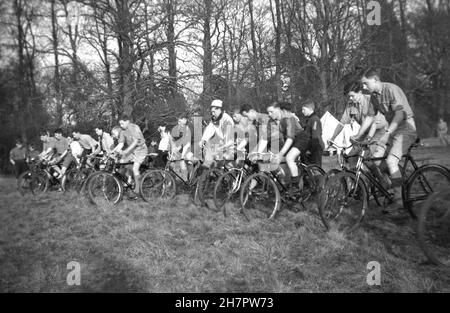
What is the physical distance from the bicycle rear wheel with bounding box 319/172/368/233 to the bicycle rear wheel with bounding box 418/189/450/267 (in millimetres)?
978

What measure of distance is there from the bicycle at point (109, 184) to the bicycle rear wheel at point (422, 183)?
189 inches

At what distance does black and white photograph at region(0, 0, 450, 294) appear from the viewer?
3537 mm

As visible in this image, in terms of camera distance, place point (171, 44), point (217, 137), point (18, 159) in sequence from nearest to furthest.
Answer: point (217, 137) < point (171, 44) < point (18, 159)

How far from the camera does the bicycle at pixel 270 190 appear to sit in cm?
553

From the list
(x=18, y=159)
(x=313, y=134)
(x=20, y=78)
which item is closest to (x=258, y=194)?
(x=313, y=134)

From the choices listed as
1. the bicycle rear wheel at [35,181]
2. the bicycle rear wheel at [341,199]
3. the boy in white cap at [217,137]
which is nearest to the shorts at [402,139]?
the bicycle rear wheel at [341,199]

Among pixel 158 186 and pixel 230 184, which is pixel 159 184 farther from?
pixel 230 184

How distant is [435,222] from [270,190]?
242cm

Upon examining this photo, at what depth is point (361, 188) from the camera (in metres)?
4.66

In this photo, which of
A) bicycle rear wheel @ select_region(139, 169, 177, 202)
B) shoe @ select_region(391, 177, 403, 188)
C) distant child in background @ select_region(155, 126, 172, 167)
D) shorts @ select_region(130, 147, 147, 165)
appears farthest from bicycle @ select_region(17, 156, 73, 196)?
shoe @ select_region(391, 177, 403, 188)

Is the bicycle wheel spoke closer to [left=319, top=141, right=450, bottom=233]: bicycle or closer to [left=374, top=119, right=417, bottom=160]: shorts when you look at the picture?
[left=319, top=141, right=450, bottom=233]: bicycle

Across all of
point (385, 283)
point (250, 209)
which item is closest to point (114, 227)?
point (250, 209)

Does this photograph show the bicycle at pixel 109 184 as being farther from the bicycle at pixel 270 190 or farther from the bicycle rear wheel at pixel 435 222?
the bicycle rear wheel at pixel 435 222

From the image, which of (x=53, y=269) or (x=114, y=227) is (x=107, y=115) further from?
(x=53, y=269)
